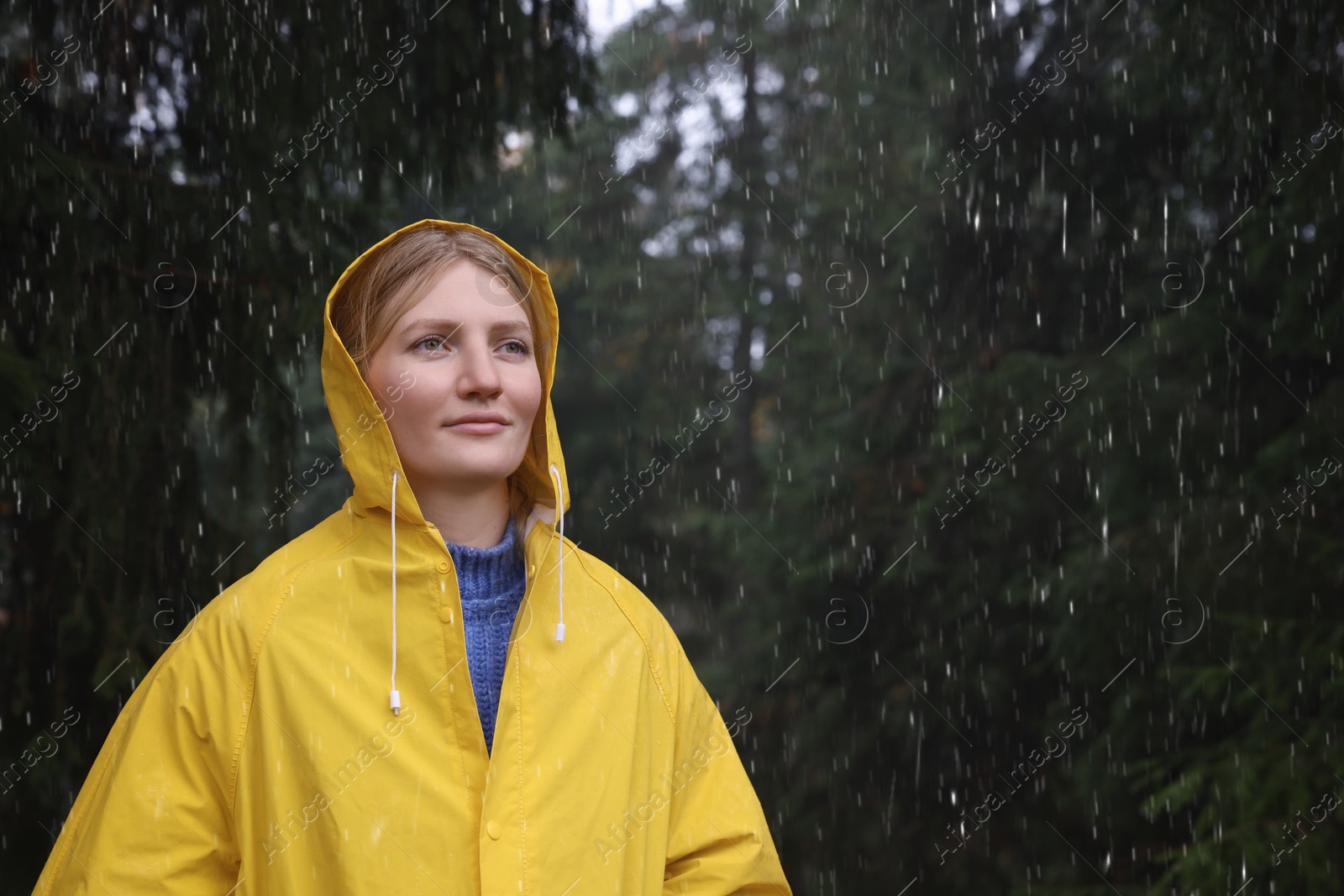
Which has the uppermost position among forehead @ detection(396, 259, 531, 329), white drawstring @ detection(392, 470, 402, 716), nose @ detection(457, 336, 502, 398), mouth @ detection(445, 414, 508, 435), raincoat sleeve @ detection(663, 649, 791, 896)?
forehead @ detection(396, 259, 531, 329)

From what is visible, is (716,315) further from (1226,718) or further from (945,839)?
(1226,718)

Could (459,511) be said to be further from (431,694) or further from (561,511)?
(431,694)

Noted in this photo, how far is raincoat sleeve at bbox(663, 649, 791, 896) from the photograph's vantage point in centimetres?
217

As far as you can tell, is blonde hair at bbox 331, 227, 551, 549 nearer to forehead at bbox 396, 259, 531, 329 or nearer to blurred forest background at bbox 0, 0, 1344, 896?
forehead at bbox 396, 259, 531, 329

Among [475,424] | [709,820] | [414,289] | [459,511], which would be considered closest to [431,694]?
[459,511]

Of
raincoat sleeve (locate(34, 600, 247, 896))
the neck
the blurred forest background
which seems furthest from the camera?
the blurred forest background

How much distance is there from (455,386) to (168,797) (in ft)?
2.67

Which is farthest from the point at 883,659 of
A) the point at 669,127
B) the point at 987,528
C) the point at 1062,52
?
the point at 669,127

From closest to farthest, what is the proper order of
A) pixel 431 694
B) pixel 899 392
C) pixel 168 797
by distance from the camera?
1. pixel 168 797
2. pixel 431 694
3. pixel 899 392

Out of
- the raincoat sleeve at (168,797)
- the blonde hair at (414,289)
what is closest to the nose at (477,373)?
the blonde hair at (414,289)

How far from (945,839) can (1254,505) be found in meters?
2.67

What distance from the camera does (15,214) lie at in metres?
3.21

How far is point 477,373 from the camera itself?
203 cm

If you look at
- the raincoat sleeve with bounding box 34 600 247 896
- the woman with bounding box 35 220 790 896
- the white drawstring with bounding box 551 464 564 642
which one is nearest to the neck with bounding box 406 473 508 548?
the woman with bounding box 35 220 790 896
